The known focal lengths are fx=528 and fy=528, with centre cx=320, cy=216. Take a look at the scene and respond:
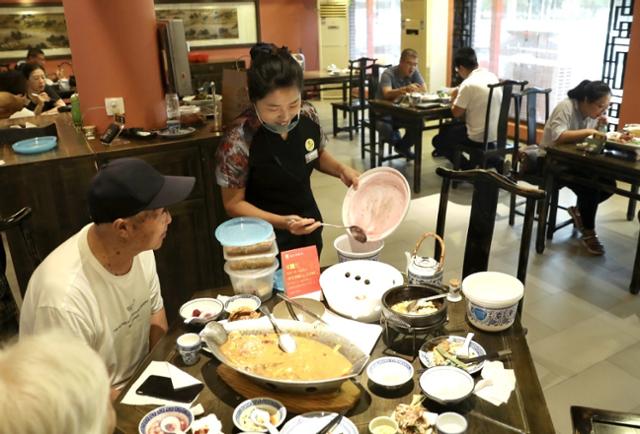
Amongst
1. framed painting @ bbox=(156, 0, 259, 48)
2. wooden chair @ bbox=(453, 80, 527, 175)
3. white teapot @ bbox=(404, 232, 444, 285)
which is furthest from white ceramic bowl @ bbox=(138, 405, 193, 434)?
framed painting @ bbox=(156, 0, 259, 48)

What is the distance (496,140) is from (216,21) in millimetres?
6443

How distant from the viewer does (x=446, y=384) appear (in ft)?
4.39

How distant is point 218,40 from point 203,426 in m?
9.37

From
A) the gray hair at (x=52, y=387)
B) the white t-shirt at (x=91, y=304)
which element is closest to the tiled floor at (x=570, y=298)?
the white t-shirt at (x=91, y=304)

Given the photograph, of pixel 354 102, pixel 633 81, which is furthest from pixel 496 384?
pixel 354 102

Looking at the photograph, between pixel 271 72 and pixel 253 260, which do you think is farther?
pixel 271 72

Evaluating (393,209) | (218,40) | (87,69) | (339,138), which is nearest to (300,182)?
(393,209)

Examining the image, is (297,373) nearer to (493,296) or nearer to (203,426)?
(203,426)

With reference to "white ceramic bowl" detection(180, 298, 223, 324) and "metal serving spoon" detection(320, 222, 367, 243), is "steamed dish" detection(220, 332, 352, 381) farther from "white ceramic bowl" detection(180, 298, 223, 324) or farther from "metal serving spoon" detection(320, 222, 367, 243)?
"metal serving spoon" detection(320, 222, 367, 243)

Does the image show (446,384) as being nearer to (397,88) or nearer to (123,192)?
(123,192)

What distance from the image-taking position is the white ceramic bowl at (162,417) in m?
1.23

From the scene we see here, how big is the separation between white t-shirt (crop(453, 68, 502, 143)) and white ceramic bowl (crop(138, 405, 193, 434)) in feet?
13.9

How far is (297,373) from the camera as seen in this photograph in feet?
4.39

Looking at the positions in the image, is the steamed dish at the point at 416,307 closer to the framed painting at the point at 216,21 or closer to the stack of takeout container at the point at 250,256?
Result: the stack of takeout container at the point at 250,256
